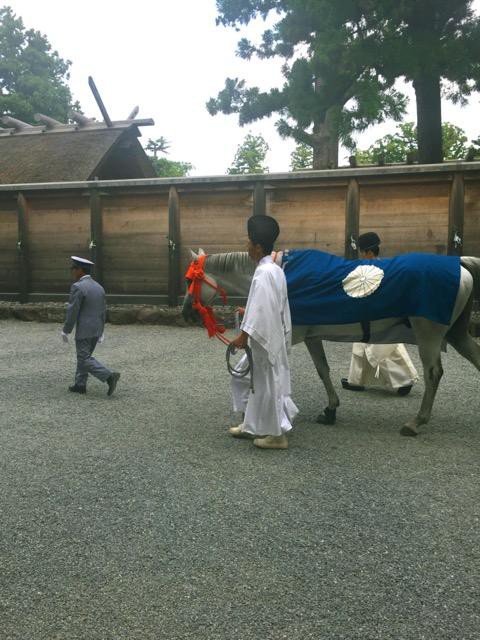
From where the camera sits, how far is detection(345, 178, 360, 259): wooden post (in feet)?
32.7

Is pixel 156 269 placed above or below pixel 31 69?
below

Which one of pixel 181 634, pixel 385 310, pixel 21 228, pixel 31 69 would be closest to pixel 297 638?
pixel 181 634

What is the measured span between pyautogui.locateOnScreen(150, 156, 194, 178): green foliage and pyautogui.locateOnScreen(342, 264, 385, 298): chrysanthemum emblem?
84.1 ft

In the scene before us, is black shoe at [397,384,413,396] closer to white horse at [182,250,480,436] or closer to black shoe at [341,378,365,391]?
black shoe at [341,378,365,391]

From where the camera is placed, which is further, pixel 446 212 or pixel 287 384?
pixel 446 212

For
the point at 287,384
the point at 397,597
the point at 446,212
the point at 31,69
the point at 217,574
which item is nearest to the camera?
the point at 397,597

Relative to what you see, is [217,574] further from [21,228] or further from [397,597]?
[21,228]

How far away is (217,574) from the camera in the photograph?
2.60 m

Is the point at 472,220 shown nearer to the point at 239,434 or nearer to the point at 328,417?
the point at 328,417

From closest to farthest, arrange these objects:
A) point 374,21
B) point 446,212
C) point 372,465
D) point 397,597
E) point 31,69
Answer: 1. point 397,597
2. point 372,465
3. point 446,212
4. point 374,21
5. point 31,69

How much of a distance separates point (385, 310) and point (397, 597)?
2.62 metres

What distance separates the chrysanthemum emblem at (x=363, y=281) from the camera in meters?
4.67

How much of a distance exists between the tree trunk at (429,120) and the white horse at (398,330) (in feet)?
27.2

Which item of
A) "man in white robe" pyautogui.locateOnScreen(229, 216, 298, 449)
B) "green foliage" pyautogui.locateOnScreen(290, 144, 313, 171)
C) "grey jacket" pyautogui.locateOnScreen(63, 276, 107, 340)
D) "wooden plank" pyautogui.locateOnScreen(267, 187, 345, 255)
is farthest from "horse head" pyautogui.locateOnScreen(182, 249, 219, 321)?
"green foliage" pyautogui.locateOnScreen(290, 144, 313, 171)
